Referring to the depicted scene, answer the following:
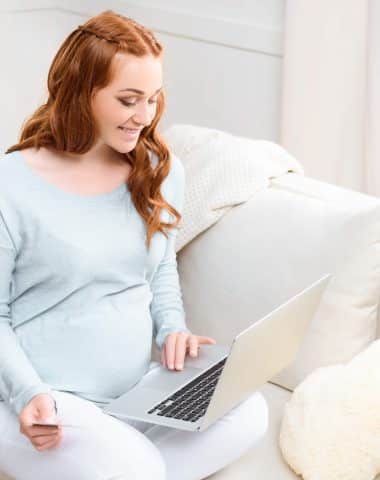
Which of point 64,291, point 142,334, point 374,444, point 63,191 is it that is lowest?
point 374,444

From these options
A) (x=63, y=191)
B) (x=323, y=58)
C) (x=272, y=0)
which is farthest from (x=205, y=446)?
(x=272, y=0)

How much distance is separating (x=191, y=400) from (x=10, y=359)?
11.9 inches

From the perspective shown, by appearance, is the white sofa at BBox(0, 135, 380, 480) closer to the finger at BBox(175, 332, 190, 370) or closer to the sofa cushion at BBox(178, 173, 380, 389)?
the sofa cushion at BBox(178, 173, 380, 389)

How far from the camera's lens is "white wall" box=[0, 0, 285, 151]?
2734 millimetres

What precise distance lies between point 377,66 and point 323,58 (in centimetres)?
19

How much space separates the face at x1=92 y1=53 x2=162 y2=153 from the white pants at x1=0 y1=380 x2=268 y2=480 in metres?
0.45

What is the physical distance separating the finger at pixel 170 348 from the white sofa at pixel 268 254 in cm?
24

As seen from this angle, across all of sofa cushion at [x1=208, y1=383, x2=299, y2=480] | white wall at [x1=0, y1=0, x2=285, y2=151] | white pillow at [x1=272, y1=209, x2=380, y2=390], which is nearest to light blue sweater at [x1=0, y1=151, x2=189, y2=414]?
sofa cushion at [x1=208, y1=383, x2=299, y2=480]

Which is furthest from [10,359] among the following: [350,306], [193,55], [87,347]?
[193,55]

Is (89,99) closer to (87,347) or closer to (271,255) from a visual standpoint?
(87,347)

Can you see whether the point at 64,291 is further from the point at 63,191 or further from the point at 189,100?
the point at 189,100

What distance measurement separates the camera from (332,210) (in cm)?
193

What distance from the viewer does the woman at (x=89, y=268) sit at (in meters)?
1.58

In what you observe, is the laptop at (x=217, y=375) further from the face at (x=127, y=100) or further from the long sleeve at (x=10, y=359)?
the face at (x=127, y=100)
